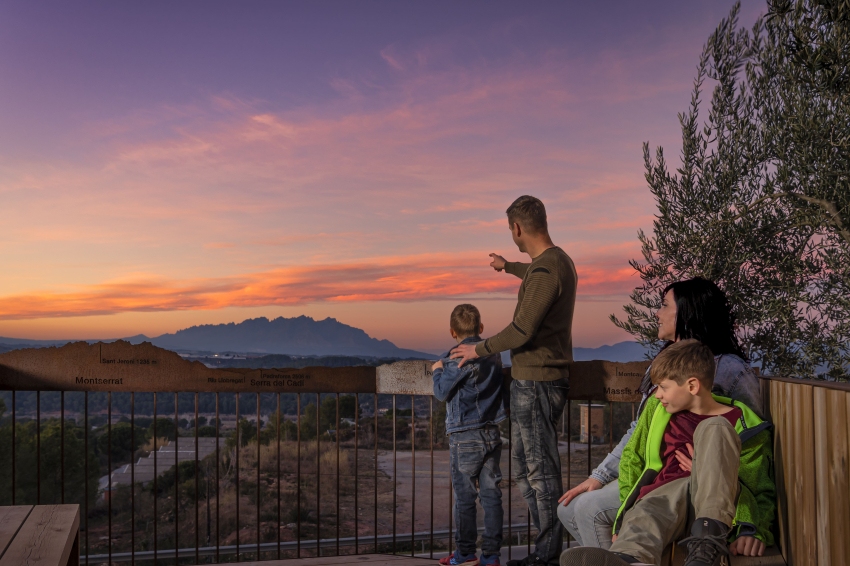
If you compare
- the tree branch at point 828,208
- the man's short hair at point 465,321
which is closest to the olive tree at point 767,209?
the tree branch at point 828,208

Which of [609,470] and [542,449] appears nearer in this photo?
[609,470]

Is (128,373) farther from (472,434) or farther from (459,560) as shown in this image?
(459,560)

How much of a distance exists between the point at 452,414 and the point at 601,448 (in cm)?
1038

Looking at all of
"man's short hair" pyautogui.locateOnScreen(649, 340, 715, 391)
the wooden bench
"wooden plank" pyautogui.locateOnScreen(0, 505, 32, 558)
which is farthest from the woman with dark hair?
"wooden plank" pyautogui.locateOnScreen(0, 505, 32, 558)

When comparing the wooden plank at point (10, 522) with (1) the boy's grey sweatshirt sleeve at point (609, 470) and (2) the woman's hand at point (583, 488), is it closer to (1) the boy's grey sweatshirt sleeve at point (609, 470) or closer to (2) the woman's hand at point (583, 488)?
(2) the woman's hand at point (583, 488)

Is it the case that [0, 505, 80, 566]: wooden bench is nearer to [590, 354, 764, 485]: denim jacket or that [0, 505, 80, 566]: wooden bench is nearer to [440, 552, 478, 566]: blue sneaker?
[440, 552, 478, 566]: blue sneaker

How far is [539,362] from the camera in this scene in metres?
3.43

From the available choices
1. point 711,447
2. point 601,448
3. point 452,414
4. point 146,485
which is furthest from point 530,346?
point 146,485

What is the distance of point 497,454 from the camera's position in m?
3.80

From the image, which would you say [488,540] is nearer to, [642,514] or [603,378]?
[603,378]

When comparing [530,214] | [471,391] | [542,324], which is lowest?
[471,391]

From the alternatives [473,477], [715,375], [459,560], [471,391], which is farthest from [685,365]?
[459,560]

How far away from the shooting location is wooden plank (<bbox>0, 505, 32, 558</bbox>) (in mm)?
2385

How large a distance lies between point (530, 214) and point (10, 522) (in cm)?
247
